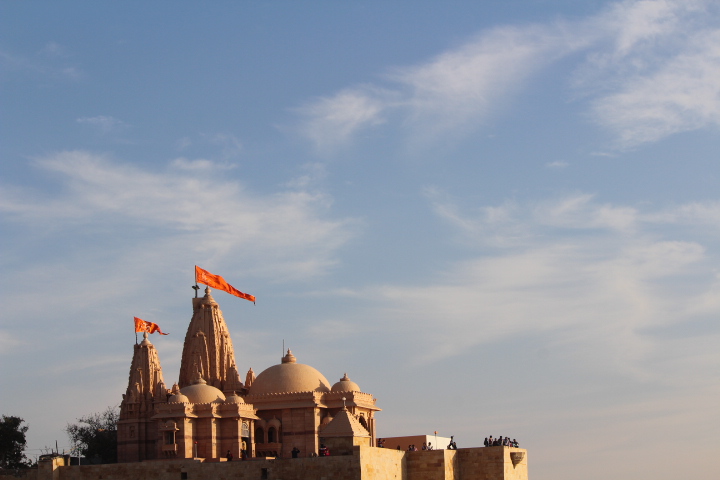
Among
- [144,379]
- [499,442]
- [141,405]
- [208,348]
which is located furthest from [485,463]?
[144,379]

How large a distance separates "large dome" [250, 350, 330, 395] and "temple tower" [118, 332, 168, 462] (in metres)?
6.30

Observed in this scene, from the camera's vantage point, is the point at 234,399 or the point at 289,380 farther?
the point at 289,380

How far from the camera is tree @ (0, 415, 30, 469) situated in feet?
215

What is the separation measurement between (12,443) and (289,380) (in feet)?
61.1

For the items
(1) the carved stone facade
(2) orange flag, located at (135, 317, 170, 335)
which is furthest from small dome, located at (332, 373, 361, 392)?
(2) orange flag, located at (135, 317, 170, 335)

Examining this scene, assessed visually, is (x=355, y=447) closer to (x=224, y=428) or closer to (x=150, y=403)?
(x=224, y=428)

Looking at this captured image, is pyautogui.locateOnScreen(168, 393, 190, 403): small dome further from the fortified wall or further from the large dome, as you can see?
the fortified wall

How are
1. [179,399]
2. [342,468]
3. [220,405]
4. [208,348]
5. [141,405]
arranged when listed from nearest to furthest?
[342,468], [179,399], [220,405], [141,405], [208,348]

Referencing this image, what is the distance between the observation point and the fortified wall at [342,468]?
4516 cm

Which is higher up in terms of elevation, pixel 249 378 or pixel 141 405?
pixel 249 378

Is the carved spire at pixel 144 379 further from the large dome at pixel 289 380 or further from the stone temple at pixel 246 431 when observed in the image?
the large dome at pixel 289 380

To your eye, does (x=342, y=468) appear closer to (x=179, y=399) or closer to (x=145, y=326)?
(x=179, y=399)

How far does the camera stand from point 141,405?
63875 mm

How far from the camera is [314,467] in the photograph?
149 ft
